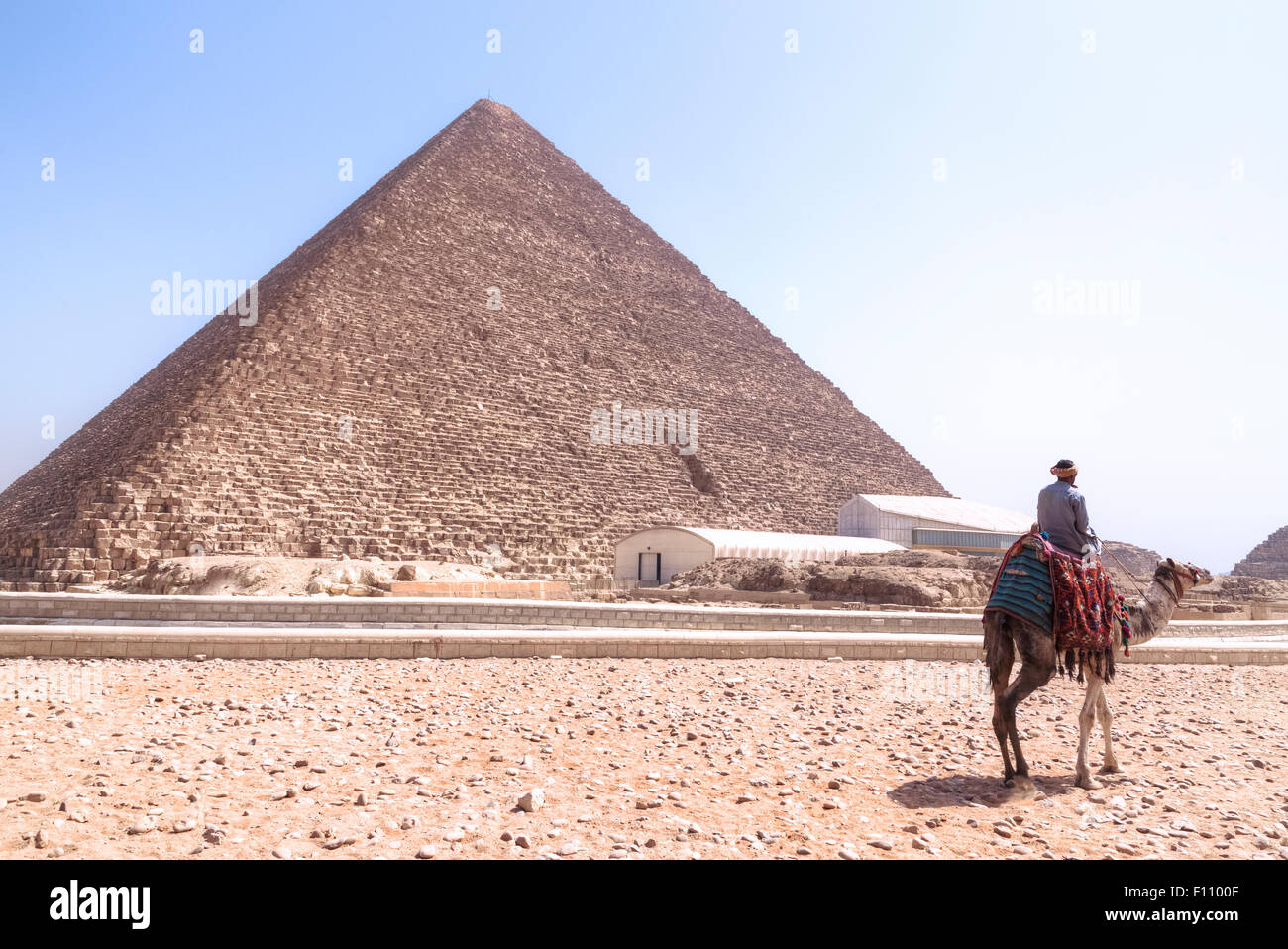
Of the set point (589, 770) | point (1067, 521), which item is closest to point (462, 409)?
point (589, 770)

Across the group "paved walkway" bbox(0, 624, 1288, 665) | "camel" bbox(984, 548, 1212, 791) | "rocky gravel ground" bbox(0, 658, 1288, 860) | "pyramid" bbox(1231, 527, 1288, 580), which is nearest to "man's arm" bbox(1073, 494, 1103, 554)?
"camel" bbox(984, 548, 1212, 791)

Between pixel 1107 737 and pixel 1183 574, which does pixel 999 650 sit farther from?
pixel 1183 574

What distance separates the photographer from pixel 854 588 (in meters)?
19.6

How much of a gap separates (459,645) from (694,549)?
1863 cm

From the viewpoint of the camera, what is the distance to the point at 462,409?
1448 inches

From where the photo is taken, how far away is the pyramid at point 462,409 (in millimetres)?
28500

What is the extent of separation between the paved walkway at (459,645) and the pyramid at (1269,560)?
53.8 metres

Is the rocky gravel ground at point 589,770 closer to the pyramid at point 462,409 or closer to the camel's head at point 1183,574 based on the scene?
the camel's head at point 1183,574

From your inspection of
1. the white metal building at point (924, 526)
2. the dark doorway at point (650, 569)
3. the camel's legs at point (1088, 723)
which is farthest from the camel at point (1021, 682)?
the white metal building at point (924, 526)

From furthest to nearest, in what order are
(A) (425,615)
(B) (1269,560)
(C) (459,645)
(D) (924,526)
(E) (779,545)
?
(B) (1269,560) < (D) (924,526) < (E) (779,545) < (A) (425,615) < (C) (459,645)

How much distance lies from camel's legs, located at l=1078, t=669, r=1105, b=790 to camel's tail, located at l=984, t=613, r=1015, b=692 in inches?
16.4

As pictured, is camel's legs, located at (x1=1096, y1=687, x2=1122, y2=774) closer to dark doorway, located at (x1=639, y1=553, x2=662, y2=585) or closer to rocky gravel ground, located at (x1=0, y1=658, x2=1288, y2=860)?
rocky gravel ground, located at (x1=0, y1=658, x2=1288, y2=860)
